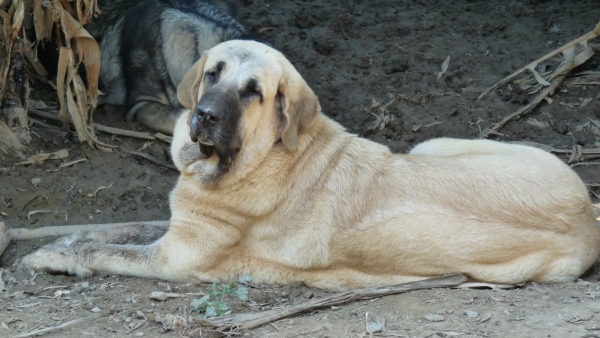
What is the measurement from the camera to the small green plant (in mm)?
4691

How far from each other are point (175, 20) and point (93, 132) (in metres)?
1.64

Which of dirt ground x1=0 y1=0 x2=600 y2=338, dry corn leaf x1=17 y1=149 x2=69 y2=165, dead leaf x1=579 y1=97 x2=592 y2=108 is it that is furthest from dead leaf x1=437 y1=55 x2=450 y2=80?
dry corn leaf x1=17 y1=149 x2=69 y2=165

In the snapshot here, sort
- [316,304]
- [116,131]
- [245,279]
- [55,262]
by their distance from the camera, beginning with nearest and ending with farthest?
[316,304] → [245,279] → [55,262] → [116,131]

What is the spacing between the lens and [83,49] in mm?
6777

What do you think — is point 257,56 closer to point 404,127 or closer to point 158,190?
point 158,190

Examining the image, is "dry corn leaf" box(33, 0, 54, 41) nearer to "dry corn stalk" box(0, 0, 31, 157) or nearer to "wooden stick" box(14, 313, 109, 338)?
"dry corn stalk" box(0, 0, 31, 157)

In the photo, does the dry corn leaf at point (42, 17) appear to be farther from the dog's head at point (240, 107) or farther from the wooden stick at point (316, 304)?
the wooden stick at point (316, 304)

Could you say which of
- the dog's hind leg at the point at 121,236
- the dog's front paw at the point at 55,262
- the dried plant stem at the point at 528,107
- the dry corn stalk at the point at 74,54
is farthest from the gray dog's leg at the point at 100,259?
the dried plant stem at the point at 528,107

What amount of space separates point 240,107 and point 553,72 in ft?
13.8

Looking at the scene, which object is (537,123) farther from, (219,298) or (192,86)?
(219,298)

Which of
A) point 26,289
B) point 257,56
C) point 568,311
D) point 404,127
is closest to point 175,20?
point 404,127

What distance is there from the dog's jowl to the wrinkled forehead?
2.59 m

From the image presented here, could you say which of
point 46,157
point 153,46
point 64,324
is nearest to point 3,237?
point 46,157

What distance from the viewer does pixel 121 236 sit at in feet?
19.4
